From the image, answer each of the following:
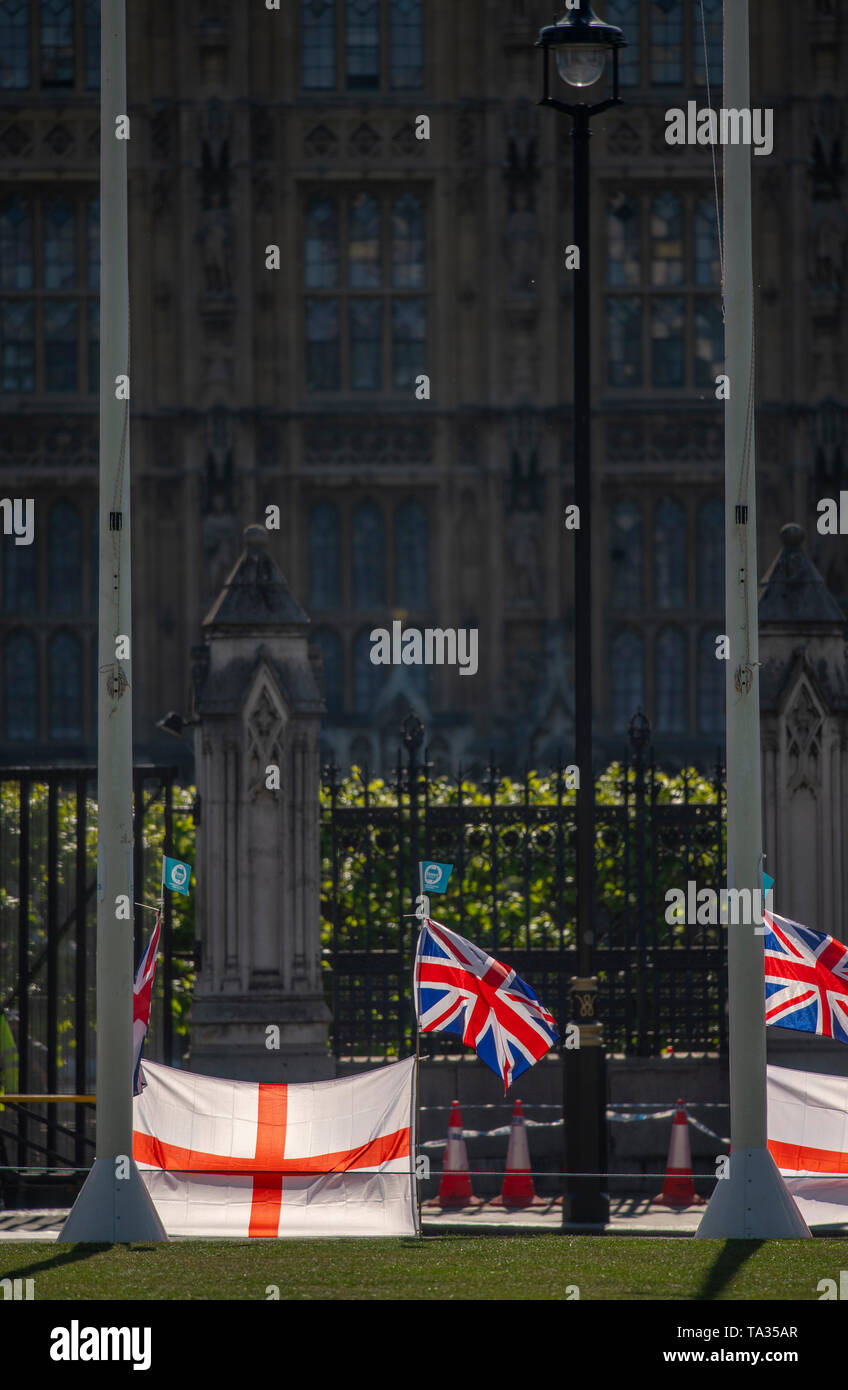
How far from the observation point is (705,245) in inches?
1211

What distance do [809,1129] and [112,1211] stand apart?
12.3 ft

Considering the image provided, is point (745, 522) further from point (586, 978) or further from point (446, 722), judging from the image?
point (446, 722)

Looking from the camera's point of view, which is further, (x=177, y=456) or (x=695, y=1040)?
(x=177, y=456)

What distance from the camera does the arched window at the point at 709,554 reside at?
1205 inches

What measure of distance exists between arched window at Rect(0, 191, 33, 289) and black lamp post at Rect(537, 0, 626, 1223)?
19.1 m

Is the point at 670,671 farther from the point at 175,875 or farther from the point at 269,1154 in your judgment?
the point at 269,1154

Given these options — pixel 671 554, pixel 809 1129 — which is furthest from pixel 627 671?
pixel 809 1129

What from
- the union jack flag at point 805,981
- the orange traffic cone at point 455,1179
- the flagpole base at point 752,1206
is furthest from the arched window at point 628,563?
the flagpole base at point 752,1206

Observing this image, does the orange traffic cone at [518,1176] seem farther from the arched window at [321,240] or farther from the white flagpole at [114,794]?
the arched window at [321,240]

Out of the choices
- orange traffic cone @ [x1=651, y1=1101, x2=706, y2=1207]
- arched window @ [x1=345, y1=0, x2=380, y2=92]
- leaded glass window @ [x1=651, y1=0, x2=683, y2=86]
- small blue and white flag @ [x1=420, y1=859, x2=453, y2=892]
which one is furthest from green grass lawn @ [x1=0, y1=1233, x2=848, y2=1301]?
leaded glass window @ [x1=651, y1=0, x2=683, y2=86]

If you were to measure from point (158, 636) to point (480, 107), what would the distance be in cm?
867

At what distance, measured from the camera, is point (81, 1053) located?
13203 mm

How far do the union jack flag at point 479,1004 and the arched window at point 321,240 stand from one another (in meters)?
20.3
